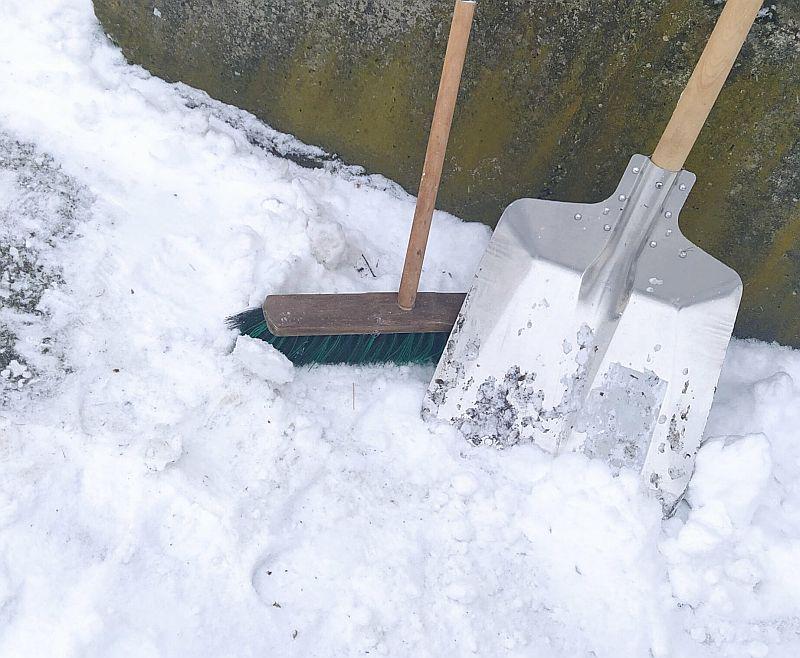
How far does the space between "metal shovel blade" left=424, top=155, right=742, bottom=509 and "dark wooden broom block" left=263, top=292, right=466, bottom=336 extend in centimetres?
7

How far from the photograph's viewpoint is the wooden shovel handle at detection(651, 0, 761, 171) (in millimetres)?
1180

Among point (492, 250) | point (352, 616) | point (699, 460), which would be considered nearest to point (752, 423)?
point (699, 460)

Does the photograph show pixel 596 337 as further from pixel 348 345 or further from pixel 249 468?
pixel 249 468

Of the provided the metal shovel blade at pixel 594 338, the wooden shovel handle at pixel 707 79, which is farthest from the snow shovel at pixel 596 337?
A: the wooden shovel handle at pixel 707 79

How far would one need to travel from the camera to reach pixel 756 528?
141cm

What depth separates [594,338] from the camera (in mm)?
1544

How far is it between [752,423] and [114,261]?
1.58m

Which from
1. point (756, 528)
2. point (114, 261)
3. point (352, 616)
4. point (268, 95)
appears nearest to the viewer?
point (352, 616)

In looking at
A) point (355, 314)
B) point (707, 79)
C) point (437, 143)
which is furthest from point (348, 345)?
point (707, 79)

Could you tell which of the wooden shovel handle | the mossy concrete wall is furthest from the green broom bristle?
the wooden shovel handle

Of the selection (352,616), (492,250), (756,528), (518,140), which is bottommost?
(352,616)

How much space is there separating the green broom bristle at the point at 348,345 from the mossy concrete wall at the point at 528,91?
0.44 meters

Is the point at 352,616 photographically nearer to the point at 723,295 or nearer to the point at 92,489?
the point at 92,489

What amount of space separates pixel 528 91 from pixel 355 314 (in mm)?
676
